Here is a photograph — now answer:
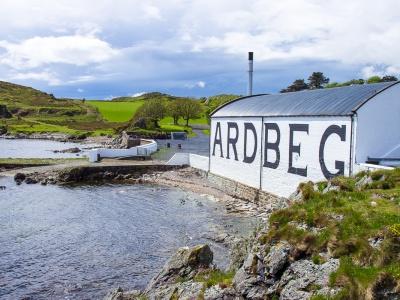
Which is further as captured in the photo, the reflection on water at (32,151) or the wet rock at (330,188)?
the reflection on water at (32,151)

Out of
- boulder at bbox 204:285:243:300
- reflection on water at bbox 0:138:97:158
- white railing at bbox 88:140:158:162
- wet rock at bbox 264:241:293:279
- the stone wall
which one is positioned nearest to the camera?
wet rock at bbox 264:241:293:279

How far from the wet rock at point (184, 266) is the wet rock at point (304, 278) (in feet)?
14.3

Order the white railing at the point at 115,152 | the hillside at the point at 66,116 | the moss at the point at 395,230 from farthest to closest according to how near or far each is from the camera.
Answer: the hillside at the point at 66,116 → the white railing at the point at 115,152 → the moss at the point at 395,230

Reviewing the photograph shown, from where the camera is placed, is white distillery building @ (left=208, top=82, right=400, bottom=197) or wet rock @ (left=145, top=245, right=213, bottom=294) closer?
wet rock @ (left=145, top=245, right=213, bottom=294)

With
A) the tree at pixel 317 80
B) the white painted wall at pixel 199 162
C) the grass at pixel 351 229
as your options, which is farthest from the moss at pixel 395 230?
the tree at pixel 317 80

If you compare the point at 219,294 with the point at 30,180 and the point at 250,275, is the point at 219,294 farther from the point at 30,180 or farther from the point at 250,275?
the point at 30,180

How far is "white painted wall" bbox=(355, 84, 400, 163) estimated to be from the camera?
2581 centimetres

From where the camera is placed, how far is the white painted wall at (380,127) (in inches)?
1016

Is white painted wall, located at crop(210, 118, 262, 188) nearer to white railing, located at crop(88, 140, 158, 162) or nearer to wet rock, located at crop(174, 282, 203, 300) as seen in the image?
white railing, located at crop(88, 140, 158, 162)

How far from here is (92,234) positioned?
1110 inches

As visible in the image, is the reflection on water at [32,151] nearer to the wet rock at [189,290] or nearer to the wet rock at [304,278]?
the wet rock at [189,290]

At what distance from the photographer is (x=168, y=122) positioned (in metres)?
141

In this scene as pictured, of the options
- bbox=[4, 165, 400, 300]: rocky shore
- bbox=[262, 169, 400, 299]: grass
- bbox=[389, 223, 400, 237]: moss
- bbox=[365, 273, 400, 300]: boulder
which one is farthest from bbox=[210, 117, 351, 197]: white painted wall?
bbox=[365, 273, 400, 300]: boulder

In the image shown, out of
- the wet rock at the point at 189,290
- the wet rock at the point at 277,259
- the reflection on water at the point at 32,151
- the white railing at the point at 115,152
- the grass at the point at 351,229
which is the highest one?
the grass at the point at 351,229
